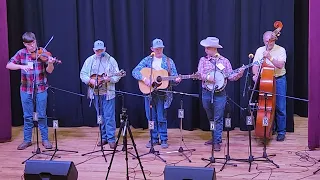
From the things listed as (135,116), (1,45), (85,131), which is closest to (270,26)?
(135,116)

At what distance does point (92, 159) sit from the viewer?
6750 millimetres

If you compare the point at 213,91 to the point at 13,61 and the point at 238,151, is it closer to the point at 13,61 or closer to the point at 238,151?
the point at 238,151

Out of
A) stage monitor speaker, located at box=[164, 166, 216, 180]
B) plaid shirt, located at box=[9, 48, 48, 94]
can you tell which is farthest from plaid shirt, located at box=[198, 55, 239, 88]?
stage monitor speaker, located at box=[164, 166, 216, 180]

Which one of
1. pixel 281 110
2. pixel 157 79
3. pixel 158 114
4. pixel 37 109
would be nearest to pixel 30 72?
pixel 37 109

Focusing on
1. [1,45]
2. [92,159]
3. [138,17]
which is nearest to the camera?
[92,159]

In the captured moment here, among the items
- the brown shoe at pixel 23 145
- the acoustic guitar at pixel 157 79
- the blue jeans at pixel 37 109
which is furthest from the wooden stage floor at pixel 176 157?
the acoustic guitar at pixel 157 79

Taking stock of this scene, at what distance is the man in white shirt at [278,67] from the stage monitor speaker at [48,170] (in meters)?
3.53

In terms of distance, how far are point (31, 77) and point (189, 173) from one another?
A: 3.51 m

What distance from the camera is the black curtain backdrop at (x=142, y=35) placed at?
8.09 m

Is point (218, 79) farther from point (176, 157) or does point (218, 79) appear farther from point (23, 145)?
point (23, 145)

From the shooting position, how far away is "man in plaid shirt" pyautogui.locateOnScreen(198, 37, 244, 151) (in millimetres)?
6746

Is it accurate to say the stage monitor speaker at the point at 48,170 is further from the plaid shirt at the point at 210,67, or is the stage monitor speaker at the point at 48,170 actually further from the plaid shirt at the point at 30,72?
the plaid shirt at the point at 210,67

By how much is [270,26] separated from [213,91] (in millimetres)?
1850

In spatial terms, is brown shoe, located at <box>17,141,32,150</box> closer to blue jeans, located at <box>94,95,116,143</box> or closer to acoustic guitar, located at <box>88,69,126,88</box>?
blue jeans, located at <box>94,95,116,143</box>
